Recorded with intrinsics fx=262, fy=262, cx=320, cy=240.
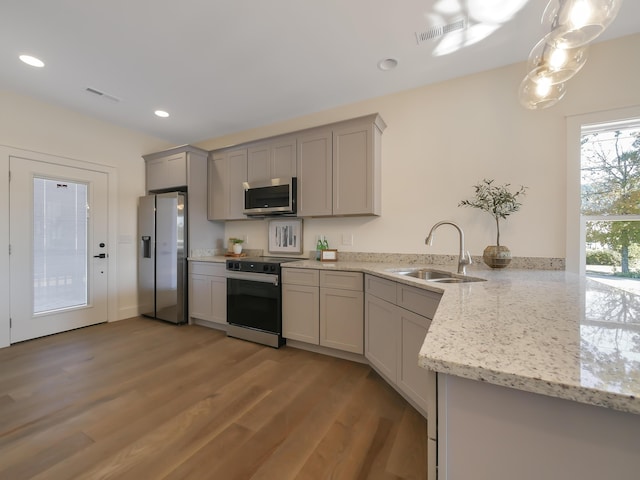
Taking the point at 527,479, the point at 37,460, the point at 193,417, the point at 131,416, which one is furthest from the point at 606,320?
the point at 37,460

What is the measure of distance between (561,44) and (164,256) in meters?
4.21

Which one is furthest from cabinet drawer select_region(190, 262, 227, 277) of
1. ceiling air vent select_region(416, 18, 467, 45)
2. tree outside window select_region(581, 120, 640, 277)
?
tree outside window select_region(581, 120, 640, 277)

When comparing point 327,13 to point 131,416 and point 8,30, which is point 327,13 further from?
point 131,416

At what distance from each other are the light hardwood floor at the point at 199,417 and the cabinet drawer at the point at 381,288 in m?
0.72

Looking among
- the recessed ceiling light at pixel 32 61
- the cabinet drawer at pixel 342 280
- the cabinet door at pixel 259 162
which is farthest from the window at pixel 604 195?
the recessed ceiling light at pixel 32 61

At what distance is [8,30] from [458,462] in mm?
3741

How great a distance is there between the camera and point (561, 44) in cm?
111

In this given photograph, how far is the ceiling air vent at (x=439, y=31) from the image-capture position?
197 centimetres

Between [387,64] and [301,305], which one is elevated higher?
[387,64]

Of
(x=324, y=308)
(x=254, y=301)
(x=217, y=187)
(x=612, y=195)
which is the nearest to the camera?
(x=612, y=195)

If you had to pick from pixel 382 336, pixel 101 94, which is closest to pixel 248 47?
pixel 101 94

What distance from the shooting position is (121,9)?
1.86m

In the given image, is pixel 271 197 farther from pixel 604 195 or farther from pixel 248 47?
pixel 604 195

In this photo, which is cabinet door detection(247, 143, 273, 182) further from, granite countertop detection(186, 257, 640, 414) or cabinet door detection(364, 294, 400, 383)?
granite countertop detection(186, 257, 640, 414)
